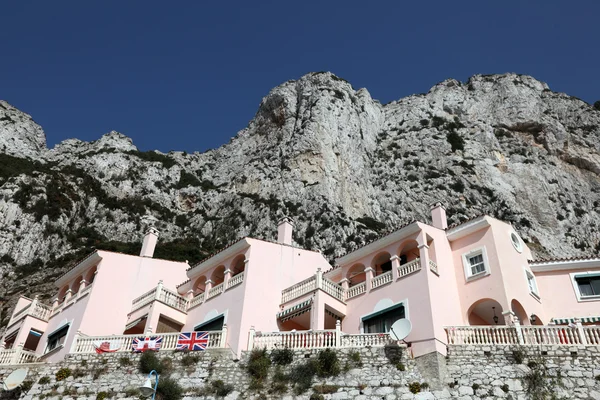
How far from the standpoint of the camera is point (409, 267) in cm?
2528

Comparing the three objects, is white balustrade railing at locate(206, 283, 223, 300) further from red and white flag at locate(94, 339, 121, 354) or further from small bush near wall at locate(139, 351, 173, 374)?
small bush near wall at locate(139, 351, 173, 374)

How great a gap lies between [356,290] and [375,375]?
7488 millimetres

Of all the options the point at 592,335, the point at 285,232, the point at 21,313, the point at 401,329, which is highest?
the point at 285,232

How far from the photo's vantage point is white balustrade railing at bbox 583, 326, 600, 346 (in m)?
19.2

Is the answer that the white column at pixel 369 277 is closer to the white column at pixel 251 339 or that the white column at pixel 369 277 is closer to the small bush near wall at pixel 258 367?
the white column at pixel 251 339

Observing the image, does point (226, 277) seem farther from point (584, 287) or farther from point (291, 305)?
point (584, 287)

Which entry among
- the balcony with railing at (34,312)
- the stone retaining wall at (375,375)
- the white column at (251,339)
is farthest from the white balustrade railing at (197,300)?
the balcony with railing at (34,312)

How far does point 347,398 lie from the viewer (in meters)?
19.7

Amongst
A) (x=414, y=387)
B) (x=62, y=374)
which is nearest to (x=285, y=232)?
(x=62, y=374)

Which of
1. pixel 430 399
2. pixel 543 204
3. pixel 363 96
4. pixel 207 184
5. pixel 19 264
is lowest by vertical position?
pixel 430 399

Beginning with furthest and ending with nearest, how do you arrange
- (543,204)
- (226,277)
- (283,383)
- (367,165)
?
1. (367,165)
2. (543,204)
3. (226,277)
4. (283,383)

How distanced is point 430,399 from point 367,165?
2572 inches

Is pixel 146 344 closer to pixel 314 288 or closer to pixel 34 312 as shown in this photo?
pixel 314 288

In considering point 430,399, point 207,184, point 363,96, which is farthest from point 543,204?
point 430,399
